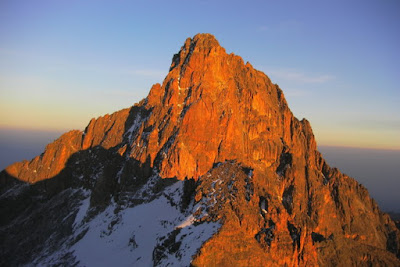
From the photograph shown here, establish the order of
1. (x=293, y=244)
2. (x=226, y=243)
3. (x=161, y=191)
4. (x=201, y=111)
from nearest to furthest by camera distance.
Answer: (x=226, y=243) < (x=293, y=244) < (x=161, y=191) < (x=201, y=111)

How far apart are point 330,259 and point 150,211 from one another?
167ft

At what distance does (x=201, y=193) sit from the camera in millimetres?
79562

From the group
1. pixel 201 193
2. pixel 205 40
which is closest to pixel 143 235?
pixel 201 193

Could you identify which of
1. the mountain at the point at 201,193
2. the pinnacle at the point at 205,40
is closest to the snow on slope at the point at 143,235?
the mountain at the point at 201,193

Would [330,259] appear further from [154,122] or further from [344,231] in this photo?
[154,122]

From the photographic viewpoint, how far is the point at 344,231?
10369 centimetres

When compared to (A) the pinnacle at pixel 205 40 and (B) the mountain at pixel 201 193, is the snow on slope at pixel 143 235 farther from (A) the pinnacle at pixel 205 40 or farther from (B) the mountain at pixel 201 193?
(A) the pinnacle at pixel 205 40

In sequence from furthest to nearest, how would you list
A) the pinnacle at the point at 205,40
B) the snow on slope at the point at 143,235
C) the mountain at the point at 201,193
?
the pinnacle at the point at 205,40 → the mountain at the point at 201,193 → the snow on slope at the point at 143,235

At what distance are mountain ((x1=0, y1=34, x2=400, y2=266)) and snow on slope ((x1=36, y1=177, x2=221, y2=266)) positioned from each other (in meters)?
0.35

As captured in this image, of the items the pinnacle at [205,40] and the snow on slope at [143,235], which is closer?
the snow on slope at [143,235]

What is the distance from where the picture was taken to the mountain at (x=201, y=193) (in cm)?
7000

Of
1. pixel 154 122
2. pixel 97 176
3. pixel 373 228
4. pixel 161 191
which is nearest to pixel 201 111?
pixel 154 122

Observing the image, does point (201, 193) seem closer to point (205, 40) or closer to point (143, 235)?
point (143, 235)

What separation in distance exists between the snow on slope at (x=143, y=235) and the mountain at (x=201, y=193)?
1.15 feet
